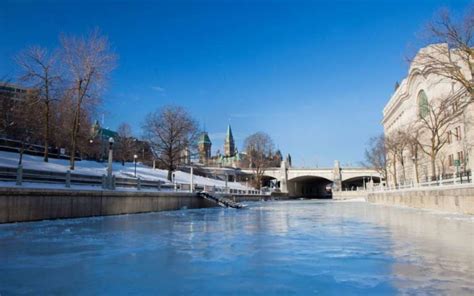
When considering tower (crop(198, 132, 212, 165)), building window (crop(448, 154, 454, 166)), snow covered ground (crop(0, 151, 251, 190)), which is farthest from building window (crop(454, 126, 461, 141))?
snow covered ground (crop(0, 151, 251, 190))

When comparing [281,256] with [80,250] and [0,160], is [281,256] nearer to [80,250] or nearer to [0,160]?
[80,250]

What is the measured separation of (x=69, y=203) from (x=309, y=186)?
133 m

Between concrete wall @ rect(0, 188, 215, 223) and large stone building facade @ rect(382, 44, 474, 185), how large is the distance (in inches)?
926

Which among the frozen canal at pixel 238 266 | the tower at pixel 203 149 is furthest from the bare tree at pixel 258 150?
the frozen canal at pixel 238 266

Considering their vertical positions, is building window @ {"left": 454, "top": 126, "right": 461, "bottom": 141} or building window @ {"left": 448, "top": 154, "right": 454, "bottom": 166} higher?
building window @ {"left": 454, "top": 126, "right": 461, "bottom": 141}

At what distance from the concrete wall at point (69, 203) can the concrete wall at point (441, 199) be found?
1935 cm

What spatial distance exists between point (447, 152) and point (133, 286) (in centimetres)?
5449

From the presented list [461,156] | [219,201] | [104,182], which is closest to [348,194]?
[461,156]

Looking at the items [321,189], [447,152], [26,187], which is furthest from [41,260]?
[321,189]

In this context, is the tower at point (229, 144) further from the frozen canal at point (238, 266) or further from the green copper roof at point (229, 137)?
the frozen canal at point (238, 266)

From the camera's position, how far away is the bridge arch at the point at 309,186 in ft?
388

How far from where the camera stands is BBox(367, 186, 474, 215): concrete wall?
20847 millimetres

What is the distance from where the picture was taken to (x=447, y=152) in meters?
51.1

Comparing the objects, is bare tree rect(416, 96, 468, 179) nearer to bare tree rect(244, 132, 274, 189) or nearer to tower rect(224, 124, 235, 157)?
bare tree rect(244, 132, 274, 189)
